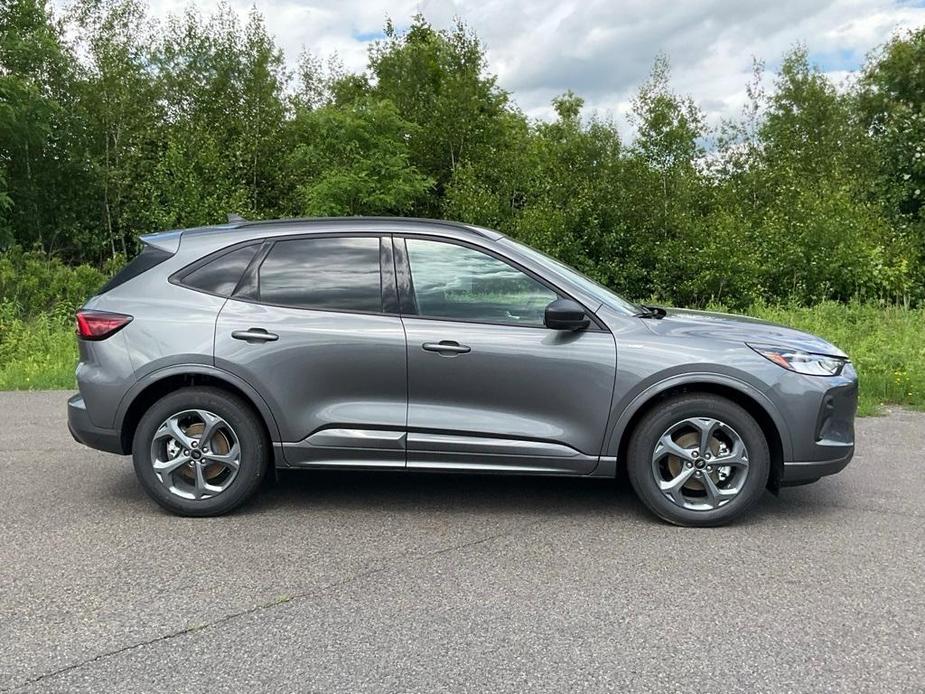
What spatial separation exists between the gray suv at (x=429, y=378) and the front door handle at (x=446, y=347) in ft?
0.04

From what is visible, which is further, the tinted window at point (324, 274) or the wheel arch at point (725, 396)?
the tinted window at point (324, 274)

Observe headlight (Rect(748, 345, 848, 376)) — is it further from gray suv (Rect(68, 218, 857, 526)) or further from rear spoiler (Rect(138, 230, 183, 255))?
rear spoiler (Rect(138, 230, 183, 255))

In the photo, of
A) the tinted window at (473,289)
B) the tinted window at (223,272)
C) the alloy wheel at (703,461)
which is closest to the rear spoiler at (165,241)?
the tinted window at (223,272)

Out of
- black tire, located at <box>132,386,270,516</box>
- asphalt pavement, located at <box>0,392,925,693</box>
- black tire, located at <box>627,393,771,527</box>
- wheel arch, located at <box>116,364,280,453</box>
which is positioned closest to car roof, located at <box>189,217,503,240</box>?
wheel arch, located at <box>116,364,280,453</box>

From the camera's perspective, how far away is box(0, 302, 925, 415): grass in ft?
27.3

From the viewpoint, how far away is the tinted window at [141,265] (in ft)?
15.8

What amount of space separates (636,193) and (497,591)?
65.6 ft

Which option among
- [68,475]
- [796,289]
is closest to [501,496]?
[68,475]

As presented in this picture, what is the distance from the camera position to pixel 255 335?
4.55 metres

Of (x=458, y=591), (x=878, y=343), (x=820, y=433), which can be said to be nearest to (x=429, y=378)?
(x=458, y=591)

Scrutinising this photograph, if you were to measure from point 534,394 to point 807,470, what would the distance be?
1542 millimetres

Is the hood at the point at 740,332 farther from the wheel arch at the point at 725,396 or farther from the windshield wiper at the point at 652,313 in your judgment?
the wheel arch at the point at 725,396

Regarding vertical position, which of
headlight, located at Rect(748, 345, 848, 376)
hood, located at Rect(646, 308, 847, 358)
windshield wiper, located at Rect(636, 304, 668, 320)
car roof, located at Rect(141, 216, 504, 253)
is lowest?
headlight, located at Rect(748, 345, 848, 376)

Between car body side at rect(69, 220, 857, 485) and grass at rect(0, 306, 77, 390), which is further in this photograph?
grass at rect(0, 306, 77, 390)
